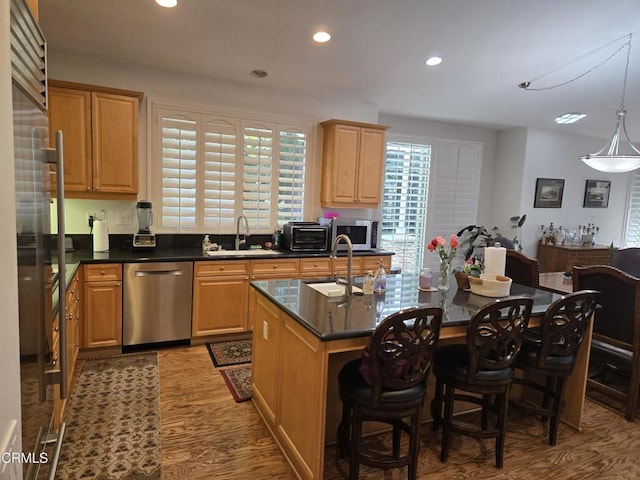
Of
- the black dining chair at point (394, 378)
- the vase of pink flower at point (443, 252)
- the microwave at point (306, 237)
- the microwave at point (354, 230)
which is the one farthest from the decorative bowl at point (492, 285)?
the microwave at point (306, 237)

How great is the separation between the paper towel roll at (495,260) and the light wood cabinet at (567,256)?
148 inches

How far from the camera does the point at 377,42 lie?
3744 millimetres

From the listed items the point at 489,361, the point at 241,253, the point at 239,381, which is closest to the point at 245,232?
the point at 241,253

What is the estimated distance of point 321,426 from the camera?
2043mm

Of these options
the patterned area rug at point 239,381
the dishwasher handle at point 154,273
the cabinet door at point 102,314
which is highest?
the dishwasher handle at point 154,273

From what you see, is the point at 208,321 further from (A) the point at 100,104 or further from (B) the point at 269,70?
(B) the point at 269,70

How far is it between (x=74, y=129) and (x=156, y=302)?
174 cm

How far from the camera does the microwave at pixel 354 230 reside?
15.8 ft

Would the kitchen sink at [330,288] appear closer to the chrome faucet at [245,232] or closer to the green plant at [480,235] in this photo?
the chrome faucet at [245,232]

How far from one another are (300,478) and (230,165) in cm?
338

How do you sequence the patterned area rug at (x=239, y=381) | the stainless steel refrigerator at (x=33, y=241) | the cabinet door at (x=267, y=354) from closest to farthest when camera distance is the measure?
the stainless steel refrigerator at (x=33, y=241) < the cabinet door at (x=267, y=354) < the patterned area rug at (x=239, y=381)

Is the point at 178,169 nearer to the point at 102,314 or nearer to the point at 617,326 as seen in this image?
the point at 102,314

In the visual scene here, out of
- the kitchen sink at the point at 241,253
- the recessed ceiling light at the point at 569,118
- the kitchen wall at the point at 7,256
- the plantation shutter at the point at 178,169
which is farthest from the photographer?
the recessed ceiling light at the point at 569,118

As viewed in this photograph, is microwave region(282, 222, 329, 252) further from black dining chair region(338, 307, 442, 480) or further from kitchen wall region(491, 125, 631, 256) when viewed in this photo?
kitchen wall region(491, 125, 631, 256)
